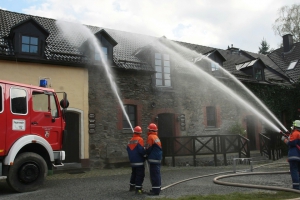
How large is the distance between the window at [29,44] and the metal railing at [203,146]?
7220mm

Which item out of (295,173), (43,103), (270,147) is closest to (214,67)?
(270,147)

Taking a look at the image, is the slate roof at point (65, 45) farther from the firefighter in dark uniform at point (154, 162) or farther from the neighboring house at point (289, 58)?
the neighboring house at point (289, 58)

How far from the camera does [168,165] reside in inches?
562

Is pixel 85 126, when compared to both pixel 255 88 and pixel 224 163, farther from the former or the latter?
pixel 255 88

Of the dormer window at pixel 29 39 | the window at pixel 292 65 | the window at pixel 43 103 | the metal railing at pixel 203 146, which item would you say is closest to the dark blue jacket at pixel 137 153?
the window at pixel 43 103

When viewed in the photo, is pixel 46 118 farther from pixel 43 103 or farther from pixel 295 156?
pixel 295 156

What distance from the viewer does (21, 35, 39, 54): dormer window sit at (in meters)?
12.8

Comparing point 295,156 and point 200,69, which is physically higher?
point 200,69

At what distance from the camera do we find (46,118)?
338 inches

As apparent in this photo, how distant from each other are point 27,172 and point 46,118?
155 centimetres

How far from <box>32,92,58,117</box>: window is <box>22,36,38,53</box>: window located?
16.3 feet

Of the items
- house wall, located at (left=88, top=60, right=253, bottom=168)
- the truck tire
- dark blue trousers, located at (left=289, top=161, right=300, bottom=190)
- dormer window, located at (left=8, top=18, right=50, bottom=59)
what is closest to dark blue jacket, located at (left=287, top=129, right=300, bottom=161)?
dark blue trousers, located at (left=289, top=161, right=300, bottom=190)

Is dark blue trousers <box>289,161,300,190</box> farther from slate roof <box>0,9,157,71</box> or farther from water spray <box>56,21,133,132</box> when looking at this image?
slate roof <box>0,9,157,71</box>

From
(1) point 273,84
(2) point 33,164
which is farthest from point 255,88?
(2) point 33,164
